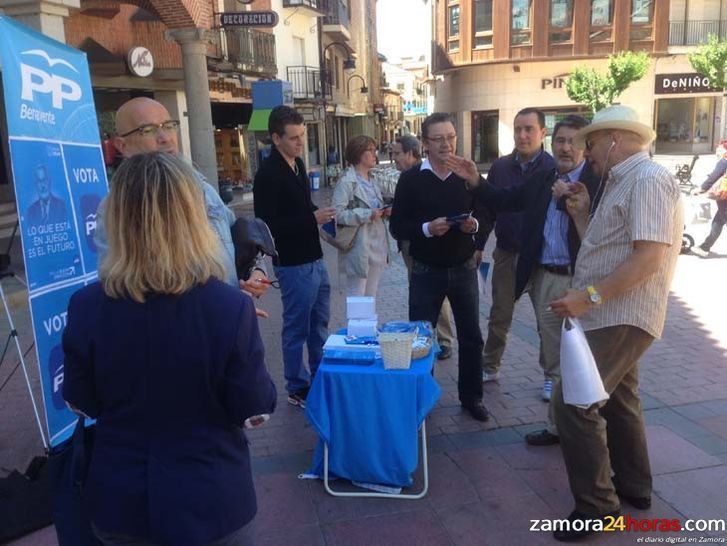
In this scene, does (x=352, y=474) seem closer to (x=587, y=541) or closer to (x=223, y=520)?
(x=587, y=541)

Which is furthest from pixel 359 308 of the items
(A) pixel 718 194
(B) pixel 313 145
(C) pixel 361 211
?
(B) pixel 313 145

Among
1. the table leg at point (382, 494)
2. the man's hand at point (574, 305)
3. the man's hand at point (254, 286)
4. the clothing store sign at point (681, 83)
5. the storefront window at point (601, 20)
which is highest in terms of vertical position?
the storefront window at point (601, 20)

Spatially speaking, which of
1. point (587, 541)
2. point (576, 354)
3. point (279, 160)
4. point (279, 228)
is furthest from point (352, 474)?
point (279, 160)

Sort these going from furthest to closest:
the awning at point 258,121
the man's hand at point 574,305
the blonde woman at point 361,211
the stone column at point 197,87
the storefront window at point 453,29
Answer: the storefront window at point 453,29
the awning at point 258,121
the stone column at point 197,87
the blonde woman at point 361,211
the man's hand at point 574,305

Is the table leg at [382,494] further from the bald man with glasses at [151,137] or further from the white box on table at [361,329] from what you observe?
the bald man with glasses at [151,137]

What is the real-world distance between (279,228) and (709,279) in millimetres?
6324

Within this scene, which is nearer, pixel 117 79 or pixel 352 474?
pixel 352 474

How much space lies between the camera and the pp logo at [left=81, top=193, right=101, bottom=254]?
10.4ft

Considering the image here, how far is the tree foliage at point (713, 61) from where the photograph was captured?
28.2 metres

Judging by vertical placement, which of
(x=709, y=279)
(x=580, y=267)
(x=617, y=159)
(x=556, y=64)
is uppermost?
(x=556, y=64)

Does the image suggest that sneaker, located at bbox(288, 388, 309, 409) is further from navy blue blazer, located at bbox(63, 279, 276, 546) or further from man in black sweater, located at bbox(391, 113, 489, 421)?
navy blue blazer, located at bbox(63, 279, 276, 546)

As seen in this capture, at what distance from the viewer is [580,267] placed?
111 inches

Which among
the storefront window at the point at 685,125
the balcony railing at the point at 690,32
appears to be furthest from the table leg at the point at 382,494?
the balcony railing at the point at 690,32

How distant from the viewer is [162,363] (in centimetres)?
159
